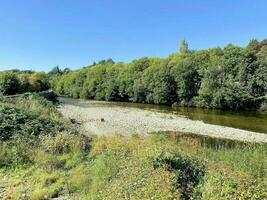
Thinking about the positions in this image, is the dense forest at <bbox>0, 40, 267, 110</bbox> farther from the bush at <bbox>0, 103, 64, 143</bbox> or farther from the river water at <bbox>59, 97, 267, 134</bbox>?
the bush at <bbox>0, 103, 64, 143</bbox>

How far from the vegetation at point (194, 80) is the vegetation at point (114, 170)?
45.1 metres

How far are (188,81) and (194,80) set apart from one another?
3.94ft

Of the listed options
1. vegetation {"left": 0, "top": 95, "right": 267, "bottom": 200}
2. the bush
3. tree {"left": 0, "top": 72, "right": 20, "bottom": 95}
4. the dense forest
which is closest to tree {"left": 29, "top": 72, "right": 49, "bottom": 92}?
the dense forest

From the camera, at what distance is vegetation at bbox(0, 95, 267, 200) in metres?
6.98

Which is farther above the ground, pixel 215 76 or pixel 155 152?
pixel 215 76

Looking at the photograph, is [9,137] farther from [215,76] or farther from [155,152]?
[215,76]

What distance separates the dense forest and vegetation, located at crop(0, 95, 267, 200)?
34.9m

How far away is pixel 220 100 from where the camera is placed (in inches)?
2297

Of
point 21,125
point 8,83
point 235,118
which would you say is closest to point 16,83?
point 8,83

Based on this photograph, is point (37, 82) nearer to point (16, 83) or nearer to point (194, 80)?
point (16, 83)

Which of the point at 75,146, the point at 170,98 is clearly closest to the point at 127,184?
the point at 75,146

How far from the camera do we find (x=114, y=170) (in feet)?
31.4

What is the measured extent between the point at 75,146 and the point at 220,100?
1886 inches

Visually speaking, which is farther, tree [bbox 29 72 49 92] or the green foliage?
tree [bbox 29 72 49 92]
